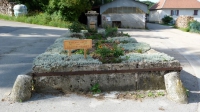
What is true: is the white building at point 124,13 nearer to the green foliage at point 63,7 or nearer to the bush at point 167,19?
the green foliage at point 63,7

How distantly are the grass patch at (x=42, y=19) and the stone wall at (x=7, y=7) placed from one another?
4.20 ft

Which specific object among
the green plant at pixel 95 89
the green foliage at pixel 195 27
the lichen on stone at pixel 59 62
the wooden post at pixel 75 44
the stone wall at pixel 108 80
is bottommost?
the green plant at pixel 95 89

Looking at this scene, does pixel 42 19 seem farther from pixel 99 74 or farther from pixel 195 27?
pixel 99 74

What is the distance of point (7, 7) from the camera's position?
79.0 feet

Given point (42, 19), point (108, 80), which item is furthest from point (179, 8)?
point (108, 80)

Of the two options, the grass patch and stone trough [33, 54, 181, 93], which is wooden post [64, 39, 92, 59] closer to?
stone trough [33, 54, 181, 93]

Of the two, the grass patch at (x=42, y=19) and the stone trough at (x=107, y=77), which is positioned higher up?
the grass patch at (x=42, y=19)

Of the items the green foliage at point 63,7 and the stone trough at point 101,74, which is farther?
the green foliage at point 63,7

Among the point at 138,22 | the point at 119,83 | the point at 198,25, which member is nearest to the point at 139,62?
the point at 119,83

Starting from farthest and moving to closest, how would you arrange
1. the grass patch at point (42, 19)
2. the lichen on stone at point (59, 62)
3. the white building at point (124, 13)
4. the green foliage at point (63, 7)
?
the white building at point (124, 13), the green foliage at point (63, 7), the grass patch at point (42, 19), the lichen on stone at point (59, 62)

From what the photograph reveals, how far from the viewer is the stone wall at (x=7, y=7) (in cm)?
2360

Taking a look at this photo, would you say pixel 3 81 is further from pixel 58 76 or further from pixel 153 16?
pixel 153 16

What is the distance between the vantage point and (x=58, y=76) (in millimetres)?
4883

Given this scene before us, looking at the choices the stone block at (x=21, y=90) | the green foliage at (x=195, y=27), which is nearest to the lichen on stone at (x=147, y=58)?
the stone block at (x=21, y=90)
